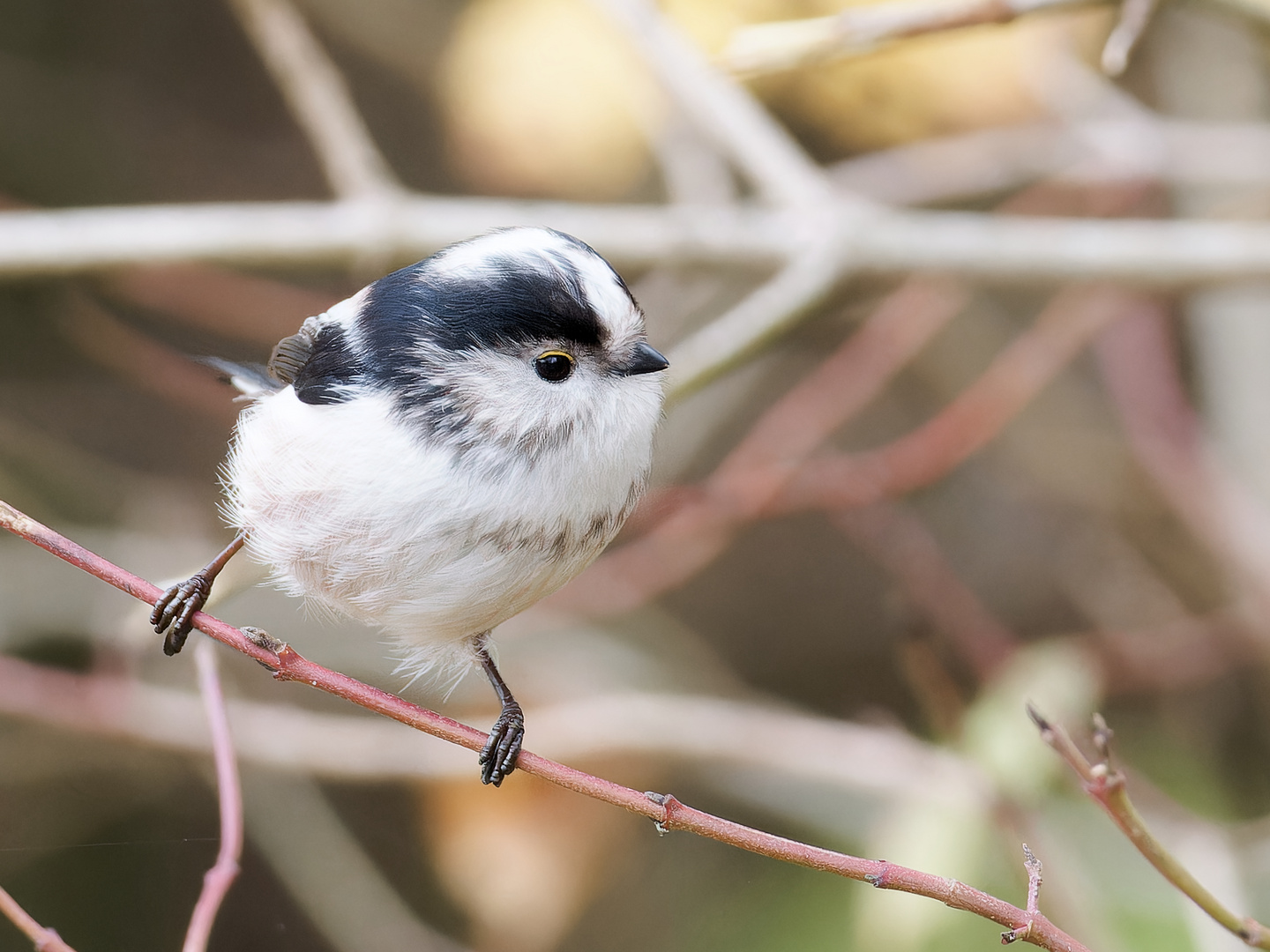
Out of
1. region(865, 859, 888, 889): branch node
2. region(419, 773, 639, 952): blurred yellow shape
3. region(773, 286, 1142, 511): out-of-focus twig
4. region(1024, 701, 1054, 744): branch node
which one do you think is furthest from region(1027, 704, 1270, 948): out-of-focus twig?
region(419, 773, 639, 952): blurred yellow shape

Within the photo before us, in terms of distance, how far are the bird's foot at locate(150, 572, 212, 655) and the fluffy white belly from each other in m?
0.12

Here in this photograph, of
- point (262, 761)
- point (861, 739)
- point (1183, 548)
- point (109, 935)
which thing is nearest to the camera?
point (109, 935)

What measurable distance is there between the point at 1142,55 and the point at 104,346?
2296 millimetres

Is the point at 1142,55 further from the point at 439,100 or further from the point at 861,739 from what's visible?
the point at 861,739

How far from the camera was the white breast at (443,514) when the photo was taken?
74 centimetres

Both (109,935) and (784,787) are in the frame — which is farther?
(784,787)

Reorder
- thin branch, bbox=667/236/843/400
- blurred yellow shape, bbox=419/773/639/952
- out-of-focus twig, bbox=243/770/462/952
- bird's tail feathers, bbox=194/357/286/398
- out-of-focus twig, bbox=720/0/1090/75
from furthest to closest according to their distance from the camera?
blurred yellow shape, bbox=419/773/639/952, out-of-focus twig, bbox=243/770/462/952, thin branch, bbox=667/236/843/400, out-of-focus twig, bbox=720/0/1090/75, bird's tail feathers, bbox=194/357/286/398

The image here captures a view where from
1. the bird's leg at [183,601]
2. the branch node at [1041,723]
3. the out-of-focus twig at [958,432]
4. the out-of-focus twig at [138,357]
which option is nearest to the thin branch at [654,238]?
the out-of-focus twig at [958,432]

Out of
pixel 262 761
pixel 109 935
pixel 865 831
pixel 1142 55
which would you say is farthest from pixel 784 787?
pixel 1142 55

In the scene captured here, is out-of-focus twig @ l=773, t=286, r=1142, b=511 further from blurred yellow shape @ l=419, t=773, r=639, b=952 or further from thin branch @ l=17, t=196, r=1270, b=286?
blurred yellow shape @ l=419, t=773, r=639, b=952

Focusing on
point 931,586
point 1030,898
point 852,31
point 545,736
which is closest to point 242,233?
point 852,31

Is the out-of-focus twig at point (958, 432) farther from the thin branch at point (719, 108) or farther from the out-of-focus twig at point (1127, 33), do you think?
the out-of-focus twig at point (1127, 33)

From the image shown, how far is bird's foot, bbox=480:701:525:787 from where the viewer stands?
0.93 metres

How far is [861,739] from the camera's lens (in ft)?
5.51
